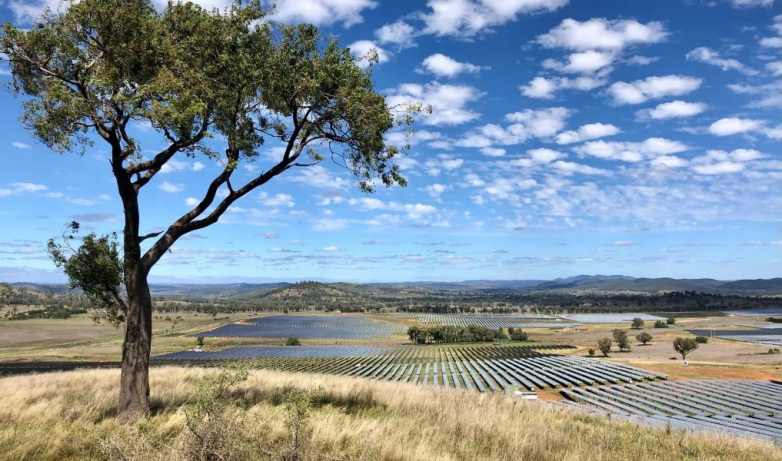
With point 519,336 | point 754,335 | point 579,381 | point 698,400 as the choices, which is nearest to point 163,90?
point 698,400

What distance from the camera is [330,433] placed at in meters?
8.24

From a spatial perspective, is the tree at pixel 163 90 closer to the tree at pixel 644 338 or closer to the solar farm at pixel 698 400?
the solar farm at pixel 698 400

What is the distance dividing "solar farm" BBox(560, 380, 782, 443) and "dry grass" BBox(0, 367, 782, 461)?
3960cm

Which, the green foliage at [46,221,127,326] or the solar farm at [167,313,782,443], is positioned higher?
the green foliage at [46,221,127,326]

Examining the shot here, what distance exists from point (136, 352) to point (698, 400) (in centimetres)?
7461

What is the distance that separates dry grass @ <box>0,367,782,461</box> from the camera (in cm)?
644

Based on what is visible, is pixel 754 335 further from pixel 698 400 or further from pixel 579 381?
pixel 698 400

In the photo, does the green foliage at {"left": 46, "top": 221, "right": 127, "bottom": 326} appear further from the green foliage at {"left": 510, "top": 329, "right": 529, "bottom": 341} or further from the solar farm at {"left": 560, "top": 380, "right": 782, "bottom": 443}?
the green foliage at {"left": 510, "top": 329, "right": 529, "bottom": 341}

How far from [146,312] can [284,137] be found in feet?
22.1

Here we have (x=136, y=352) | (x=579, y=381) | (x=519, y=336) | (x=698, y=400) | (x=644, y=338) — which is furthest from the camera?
(x=519, y=336)

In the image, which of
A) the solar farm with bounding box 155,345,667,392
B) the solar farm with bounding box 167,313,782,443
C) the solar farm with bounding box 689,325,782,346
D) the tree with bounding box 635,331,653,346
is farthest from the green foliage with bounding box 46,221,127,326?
the solar farm with bounding box 689,325,782,346

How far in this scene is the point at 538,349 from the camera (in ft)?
482

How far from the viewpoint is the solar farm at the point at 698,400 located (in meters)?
49.9

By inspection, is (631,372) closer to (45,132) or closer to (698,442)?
(698,442)
